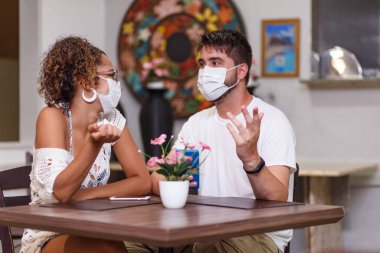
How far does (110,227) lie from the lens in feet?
6.82

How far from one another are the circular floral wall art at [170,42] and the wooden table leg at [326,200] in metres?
1.13

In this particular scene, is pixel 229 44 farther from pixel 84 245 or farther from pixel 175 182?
pixel 84 245

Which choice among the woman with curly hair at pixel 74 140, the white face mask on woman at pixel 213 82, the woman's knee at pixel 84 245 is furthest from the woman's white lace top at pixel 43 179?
the white face mask on woman at pixel 213 82

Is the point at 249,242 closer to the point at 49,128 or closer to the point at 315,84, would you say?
the point at 49,128

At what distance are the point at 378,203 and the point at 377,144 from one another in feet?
1.26

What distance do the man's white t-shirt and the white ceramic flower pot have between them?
1.65ft

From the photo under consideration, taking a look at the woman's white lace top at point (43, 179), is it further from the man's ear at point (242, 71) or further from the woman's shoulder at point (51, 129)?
the man's ear at point (242, 71)

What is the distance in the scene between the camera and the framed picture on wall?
5.29 metres

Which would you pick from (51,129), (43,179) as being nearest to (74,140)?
(51,129)

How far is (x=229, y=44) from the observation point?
3154 millimetres

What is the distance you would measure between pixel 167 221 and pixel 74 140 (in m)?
0.79

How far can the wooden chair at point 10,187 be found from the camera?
2828 mm

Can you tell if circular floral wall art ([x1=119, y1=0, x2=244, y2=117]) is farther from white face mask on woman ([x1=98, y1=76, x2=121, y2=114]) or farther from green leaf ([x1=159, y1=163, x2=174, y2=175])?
green leaf ([x1=159, y1=163, x2=174, y2=175])

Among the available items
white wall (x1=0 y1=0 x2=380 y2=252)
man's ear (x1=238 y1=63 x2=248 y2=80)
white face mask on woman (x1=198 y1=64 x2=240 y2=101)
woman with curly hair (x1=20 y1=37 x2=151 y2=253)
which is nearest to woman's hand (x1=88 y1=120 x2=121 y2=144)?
woman with curly hair (x1=20 y1=37 x2=151 y2=253)
